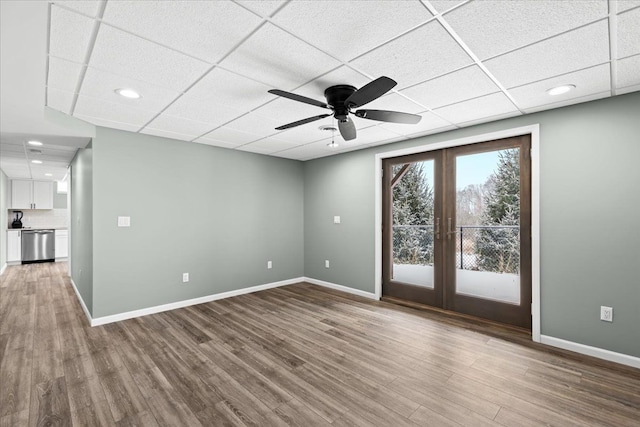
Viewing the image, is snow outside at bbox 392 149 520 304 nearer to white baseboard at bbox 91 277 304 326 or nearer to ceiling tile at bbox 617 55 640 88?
ceiling tile at bbox 617 55 640 88

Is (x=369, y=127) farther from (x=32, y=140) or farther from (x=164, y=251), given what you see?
(x=32, y=140)

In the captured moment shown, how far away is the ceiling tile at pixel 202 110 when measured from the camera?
2773 millimetres

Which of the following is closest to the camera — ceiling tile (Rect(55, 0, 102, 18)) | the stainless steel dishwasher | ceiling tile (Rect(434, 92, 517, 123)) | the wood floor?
ceiling tile (Rect(55, 0, 102, 18))

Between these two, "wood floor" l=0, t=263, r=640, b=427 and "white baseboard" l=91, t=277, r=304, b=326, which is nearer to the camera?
"wood floor" l=0, t=263, r=640, b=427

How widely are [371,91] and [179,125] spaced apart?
2541 mm

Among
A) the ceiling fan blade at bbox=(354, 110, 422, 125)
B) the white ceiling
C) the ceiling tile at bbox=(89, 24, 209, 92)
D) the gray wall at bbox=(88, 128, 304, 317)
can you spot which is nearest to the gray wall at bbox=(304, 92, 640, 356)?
the white ceiling

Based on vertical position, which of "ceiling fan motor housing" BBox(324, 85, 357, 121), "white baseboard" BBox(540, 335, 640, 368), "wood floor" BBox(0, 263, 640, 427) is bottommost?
"wood floor" BBox(0, 263, 640, 427)

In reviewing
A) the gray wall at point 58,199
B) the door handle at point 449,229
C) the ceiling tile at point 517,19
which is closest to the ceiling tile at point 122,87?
the ceiling tile at point 517,19

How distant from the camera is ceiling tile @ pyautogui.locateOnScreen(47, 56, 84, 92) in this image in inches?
80.8

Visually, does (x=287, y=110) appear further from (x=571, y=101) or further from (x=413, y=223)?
(x=571, y=101)

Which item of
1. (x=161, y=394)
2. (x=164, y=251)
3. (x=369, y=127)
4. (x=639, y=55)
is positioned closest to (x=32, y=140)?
(x=164, y=251)

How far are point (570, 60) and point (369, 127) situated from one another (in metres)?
1.91

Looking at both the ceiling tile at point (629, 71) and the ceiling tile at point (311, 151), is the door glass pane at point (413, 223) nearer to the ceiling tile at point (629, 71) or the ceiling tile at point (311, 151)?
the ceiling tile at point (311, 151)

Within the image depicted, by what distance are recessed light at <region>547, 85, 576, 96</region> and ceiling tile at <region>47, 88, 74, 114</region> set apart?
4209 mm
